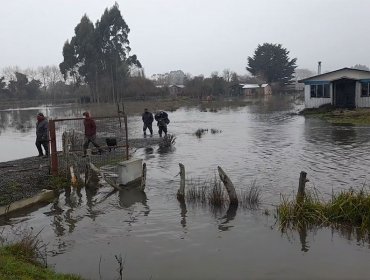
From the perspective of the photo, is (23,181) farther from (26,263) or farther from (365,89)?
(365,89)

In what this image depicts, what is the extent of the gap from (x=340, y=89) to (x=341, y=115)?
5.51 m

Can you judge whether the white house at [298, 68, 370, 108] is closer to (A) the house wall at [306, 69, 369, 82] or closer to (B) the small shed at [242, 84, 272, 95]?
(A) the house wall at [306, 69, 369, 82]

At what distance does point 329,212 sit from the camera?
29.7 feet

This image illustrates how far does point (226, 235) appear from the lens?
8680mm

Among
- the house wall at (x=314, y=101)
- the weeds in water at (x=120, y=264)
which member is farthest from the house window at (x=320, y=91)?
the weeds in water at (x=120, y=264)

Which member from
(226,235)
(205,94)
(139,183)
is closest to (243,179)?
(139,183)

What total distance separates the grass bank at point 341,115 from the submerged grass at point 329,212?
2094 centimetres

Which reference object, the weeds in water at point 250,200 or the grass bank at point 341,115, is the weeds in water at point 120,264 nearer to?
the weeds in water at point 250,200

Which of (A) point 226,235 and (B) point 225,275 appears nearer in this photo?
(B) point 225,275

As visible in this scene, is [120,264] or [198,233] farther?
[198,233]

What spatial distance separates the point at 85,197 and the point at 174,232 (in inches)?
152

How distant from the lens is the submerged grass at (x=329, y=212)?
8742mm

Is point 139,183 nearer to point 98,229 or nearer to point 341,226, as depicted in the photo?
point 98,229

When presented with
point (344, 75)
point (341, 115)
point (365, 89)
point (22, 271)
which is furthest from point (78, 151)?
point (344, 75)
